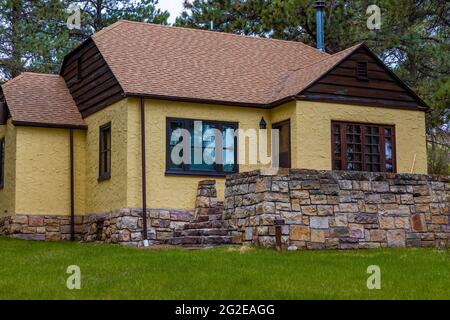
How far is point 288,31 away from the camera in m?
29.9

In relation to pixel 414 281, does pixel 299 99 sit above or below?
above

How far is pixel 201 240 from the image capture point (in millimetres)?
17359

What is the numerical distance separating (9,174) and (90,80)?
326 cm

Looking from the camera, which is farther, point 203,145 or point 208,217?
point 203,145

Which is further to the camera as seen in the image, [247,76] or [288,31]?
[288,31]

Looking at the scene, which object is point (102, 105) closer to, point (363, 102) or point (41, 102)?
point (41, 102)

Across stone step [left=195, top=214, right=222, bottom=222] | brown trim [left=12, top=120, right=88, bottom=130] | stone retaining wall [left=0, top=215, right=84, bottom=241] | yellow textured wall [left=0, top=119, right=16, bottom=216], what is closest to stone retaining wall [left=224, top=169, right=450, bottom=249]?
stone step [left=195, top=214, right=222, bottom=222]

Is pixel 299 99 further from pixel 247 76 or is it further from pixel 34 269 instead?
pixel 34 269

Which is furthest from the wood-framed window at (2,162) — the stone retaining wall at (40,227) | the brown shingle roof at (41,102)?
the brown shingle roof at (41,102)

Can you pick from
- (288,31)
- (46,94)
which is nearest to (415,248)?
(46,94)

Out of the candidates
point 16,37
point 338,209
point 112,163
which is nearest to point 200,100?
point 112,163

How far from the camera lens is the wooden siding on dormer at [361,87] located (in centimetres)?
1956
